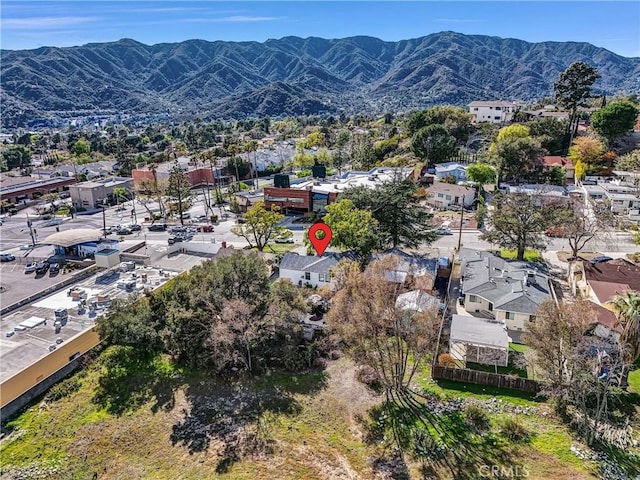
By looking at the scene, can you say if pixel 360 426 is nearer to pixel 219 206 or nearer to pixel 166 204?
pixel 219 206

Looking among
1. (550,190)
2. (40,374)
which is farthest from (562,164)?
(40,374)

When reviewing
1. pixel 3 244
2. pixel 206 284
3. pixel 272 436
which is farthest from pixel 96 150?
pixel 272 436

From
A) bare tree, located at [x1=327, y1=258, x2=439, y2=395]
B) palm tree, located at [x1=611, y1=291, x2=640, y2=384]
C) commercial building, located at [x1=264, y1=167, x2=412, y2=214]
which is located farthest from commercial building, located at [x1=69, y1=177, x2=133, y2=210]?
palm tree, located at [x1=611, y1=291, x2=640, y2=384]

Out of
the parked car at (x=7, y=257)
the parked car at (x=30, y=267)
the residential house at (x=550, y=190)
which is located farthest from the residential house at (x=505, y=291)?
the parked car at (x=7, y=257)

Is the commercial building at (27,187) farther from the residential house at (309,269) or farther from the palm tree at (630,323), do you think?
the palm tree at (630,323)

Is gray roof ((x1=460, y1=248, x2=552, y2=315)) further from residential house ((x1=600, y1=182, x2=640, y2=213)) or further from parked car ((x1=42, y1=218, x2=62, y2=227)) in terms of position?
parked car ((x1=42, y1=218, x2=62, y2=227))

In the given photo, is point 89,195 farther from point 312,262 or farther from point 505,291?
point 505,291
